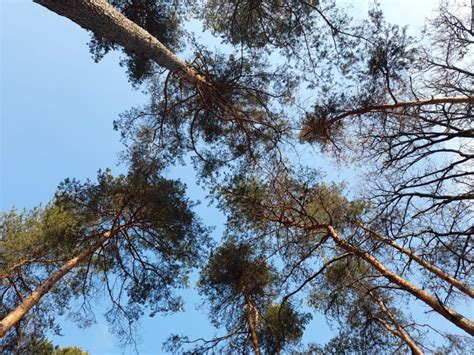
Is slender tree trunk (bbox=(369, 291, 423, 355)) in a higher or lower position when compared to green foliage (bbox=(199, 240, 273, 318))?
lower

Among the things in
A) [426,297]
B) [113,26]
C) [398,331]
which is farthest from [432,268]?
[113,26]

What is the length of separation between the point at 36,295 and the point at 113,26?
4609mm

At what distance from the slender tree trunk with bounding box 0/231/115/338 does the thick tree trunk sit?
13.4 feet

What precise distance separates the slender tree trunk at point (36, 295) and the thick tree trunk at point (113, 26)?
409cm

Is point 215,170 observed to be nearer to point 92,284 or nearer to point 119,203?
point 119,203

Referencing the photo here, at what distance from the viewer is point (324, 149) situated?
8273 mm

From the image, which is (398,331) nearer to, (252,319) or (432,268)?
(432,268)

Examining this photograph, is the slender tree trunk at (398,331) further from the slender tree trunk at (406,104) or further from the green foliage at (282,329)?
the slender tree trunk at (406,104)

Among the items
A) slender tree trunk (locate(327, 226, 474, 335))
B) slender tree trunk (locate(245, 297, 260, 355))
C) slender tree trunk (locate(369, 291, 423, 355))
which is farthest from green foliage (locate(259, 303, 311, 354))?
slender tree trunk (locate(327, 226, 474, 335))

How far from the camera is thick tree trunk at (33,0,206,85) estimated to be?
5083 millimetres

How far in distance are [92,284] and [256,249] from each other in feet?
12.8

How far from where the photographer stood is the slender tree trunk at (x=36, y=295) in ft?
19.7

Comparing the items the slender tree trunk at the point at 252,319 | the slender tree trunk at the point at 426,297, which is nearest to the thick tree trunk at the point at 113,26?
the slender tree trunk at the point at 426,297

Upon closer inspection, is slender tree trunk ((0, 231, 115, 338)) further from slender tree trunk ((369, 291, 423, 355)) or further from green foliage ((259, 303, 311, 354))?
slender tree trunk ((369, 291, 423, 355))
